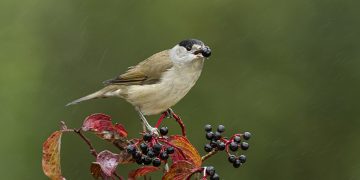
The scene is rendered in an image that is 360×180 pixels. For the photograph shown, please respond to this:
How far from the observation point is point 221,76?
368 inches

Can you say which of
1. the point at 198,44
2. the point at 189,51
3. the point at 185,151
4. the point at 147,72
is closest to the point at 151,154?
the point at 185,151

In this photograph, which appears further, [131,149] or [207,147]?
[207,147]

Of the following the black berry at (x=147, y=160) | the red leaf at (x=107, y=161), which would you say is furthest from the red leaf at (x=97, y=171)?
the black berry at (x=147, y=160)

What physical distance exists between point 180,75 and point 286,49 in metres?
4.78

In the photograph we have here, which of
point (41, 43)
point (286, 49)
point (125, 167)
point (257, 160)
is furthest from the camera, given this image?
point (41, 43)

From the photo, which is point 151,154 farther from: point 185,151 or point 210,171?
point 210,171

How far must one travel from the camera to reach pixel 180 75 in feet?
16.9

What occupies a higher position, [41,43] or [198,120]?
[41,43]

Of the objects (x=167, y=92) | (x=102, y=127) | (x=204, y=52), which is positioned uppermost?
(x=204, y=52)

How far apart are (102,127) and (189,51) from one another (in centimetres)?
198

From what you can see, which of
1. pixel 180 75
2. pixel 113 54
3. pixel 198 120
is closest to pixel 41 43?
pixel 113 54

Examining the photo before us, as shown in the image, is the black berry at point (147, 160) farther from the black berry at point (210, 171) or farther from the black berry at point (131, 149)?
the black berry at point (210, 171)

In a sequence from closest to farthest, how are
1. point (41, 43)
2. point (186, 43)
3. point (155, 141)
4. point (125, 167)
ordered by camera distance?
point (155, 141) < point (186, 43) < point (125, 167) < point (41, 43)

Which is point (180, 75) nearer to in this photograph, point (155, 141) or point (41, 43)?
point (155, 141)
